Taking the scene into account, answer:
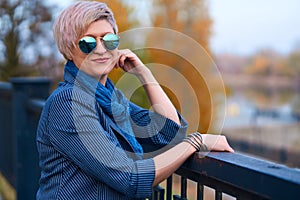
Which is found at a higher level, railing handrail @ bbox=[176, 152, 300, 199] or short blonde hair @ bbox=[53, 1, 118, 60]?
short blonde hair @ bbox=[53, 1, 118, 60]

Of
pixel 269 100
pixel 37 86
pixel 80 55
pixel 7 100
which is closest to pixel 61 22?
pixel 80 55

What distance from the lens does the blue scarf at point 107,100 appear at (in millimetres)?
1537

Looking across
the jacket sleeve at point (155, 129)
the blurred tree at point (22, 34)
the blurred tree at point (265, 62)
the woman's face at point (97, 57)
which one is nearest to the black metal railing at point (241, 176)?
the jacket sleeve at point (155, 129)

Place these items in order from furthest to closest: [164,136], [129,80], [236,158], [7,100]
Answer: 1. [7,100]
2. [129,80]
3. [164,136]
4. [236,158]

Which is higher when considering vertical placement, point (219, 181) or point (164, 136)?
point (164, 136)

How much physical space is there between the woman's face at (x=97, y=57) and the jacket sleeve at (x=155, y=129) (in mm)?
279

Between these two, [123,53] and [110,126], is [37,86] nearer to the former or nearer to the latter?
[123,53]

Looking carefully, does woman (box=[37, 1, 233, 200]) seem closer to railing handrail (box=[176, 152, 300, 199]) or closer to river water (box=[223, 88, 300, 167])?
railing handrail (box=[176, 152, 300, 199])

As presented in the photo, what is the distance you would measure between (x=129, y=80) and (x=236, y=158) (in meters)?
0.80

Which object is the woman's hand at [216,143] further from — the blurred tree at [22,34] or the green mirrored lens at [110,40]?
the blurred tree at [22,34]

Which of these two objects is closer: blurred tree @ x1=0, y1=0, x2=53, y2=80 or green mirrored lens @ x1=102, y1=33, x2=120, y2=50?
green mirrored lens @ x1=102, y1=33, x2=120, y2=50

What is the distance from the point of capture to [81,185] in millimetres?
1500

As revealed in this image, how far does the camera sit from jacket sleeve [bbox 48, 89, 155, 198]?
140 cm

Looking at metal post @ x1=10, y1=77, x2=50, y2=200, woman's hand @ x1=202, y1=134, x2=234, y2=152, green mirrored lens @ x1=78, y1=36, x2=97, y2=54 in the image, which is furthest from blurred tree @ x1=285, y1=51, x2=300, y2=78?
green mirrored lens @ x1=78, y1=36, x2=97, y2=54
